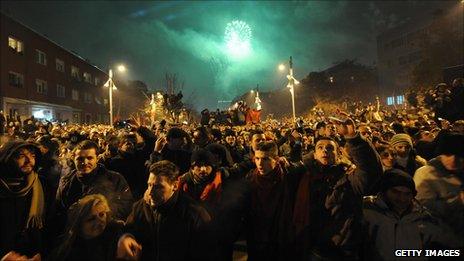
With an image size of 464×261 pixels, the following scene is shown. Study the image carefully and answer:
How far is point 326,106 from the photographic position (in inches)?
1941

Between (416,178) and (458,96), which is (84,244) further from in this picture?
→ (458,96)

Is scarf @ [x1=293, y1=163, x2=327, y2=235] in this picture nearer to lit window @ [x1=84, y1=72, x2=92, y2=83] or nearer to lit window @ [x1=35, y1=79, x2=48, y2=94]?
lit window @ [x1=35, y1=79, x2=48, y2=94]

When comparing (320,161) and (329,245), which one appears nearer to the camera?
(329,245)

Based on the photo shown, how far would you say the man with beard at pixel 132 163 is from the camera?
585 cm

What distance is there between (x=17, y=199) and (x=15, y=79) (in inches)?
1365

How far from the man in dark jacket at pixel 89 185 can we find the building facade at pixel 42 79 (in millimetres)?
23929

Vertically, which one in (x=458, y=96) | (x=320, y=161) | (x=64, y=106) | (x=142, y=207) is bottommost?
(x=142, y=207)

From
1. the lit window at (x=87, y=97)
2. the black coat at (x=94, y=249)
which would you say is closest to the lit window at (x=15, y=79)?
the lit window at (x=87, y=97)

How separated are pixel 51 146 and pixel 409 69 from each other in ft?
163

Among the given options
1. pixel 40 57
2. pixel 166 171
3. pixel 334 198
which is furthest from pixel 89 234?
pixel 40 57

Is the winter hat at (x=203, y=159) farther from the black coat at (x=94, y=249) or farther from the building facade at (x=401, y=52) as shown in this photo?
the building facade at (x=401, y=52)

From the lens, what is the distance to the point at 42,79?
3953 cm

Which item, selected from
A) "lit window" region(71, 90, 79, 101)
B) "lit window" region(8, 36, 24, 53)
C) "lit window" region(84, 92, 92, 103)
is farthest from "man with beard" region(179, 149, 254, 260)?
"lit window" region(84, 92, 92, 103)

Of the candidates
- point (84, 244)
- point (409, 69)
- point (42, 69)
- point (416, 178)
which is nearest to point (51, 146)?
point (84, 244)
